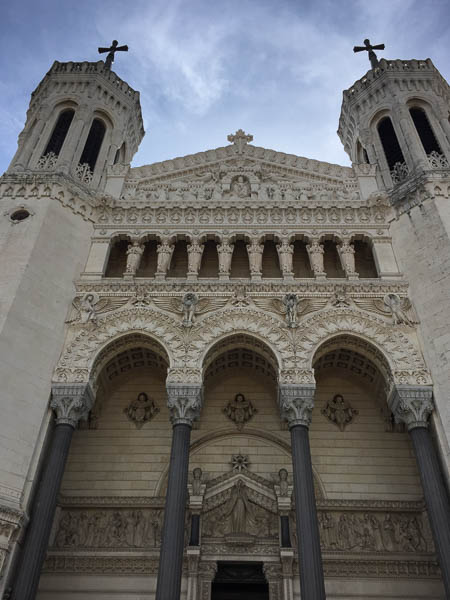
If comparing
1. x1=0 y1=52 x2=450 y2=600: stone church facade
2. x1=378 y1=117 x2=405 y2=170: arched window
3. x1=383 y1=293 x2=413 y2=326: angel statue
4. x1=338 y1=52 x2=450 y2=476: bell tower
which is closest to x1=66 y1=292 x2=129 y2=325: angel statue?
x1=0 y1=52 x2=450 y2=600: stone church facade

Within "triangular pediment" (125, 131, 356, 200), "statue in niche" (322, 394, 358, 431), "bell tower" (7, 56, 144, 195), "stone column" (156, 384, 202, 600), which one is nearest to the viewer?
"stone column" (156, 384, 202, 600)

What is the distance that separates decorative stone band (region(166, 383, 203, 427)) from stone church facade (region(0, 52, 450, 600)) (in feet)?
0.19

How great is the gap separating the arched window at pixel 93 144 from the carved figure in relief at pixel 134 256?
452 cm

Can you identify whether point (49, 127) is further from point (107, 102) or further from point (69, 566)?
point (69, 566)

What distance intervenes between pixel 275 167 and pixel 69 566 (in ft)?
51.2

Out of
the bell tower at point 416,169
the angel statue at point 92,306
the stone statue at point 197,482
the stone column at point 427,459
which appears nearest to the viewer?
the stone column at point 427,459

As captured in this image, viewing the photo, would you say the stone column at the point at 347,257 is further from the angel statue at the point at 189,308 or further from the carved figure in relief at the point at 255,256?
the angel statue at the point at 189,308

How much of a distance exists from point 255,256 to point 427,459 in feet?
25.9

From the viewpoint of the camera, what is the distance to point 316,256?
16.0 meters

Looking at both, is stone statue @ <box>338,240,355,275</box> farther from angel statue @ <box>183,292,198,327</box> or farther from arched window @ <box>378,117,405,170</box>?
angel statue @ <box>183,292,198,327</box>

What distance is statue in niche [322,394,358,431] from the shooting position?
15.0m

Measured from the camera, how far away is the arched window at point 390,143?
61.5ft

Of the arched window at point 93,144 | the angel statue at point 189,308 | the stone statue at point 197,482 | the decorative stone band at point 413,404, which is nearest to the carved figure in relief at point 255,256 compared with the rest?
the angel statue at point 189,308

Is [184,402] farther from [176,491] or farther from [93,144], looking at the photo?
[93,144]
